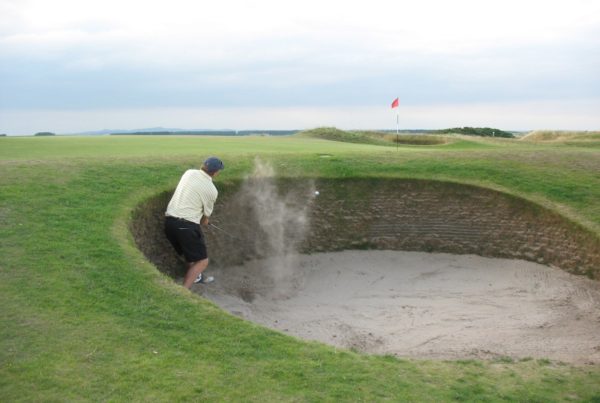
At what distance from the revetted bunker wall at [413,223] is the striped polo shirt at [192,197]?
8.45 ft

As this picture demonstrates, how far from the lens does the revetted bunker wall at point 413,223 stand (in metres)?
13.9

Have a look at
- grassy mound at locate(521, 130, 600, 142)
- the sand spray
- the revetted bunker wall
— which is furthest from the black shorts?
grassy mound at locate(521, 130, 600, 142)

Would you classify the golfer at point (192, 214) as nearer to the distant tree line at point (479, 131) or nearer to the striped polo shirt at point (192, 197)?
the striped polo shirt at point (192, 197)

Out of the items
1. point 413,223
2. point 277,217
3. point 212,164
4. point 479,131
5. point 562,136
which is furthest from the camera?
point 479,131

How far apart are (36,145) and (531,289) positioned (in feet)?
51.6

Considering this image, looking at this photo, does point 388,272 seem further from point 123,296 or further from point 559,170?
point 123,296

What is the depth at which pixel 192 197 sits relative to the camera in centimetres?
1086

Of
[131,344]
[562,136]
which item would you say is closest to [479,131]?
[562,136]

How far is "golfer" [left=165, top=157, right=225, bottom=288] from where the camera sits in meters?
10.8

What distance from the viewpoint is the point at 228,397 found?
21.9 ft

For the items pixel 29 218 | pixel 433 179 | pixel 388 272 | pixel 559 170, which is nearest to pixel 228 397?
pixel 29 218

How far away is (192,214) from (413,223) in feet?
22.7

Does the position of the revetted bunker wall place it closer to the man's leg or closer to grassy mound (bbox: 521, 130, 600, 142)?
the man's leg

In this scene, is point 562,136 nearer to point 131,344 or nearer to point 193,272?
point 193,272
